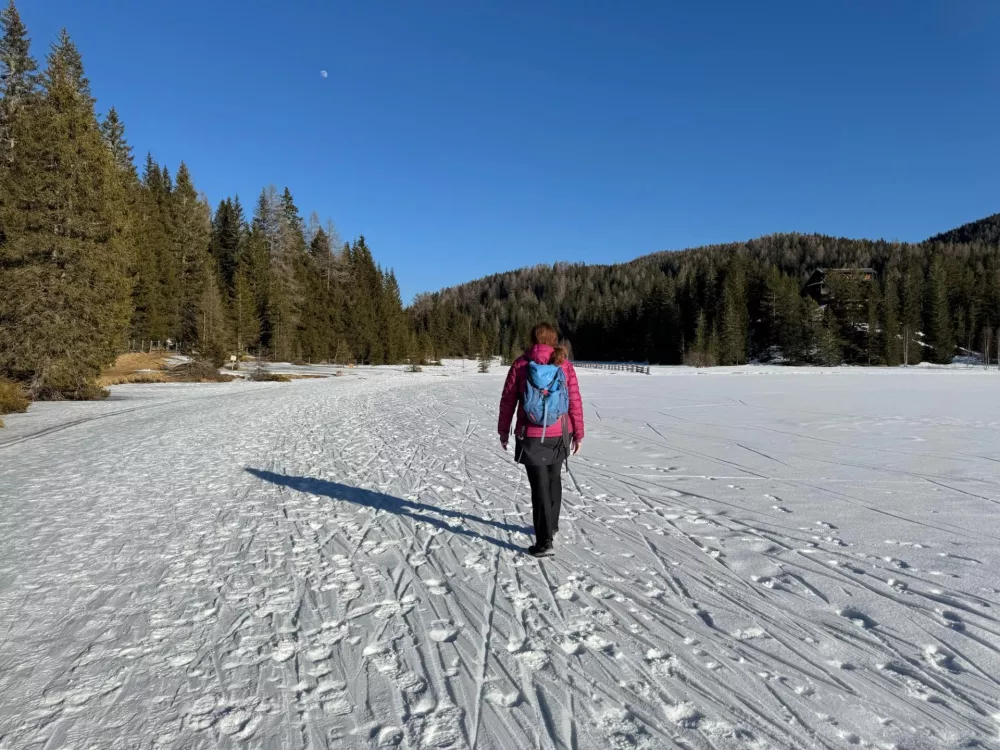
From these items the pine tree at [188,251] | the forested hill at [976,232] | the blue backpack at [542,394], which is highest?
the forested hill at [976,232]

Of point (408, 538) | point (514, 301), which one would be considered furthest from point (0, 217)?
point (514, 301)

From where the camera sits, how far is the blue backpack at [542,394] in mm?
4492

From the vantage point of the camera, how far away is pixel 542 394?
4.52 m

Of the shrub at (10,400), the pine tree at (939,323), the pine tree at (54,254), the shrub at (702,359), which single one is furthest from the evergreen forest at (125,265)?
the pine tree at (939,323)

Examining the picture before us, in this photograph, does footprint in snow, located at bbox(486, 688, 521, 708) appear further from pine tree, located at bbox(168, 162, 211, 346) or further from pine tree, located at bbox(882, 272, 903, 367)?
pine tree, located at bbox(882, 272, 903, 367)

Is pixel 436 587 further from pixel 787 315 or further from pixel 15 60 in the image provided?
pixel 787 315

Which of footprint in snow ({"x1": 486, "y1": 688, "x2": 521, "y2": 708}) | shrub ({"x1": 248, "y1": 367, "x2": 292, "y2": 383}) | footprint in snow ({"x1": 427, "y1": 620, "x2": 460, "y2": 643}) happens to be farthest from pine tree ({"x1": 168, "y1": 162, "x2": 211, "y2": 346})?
footprint in snow ({"x1": 486, "y1": 688, "x2": 521, "y2": 708})

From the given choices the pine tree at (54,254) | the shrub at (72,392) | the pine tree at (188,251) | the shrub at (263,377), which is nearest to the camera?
the pine tree at (54,254)

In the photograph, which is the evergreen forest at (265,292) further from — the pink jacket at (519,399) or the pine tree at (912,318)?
the pink jacket at (519,399)

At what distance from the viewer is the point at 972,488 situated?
6781 millimetres

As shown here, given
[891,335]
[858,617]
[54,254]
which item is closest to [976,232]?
[891,335]

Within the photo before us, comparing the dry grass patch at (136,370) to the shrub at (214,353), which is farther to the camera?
the shrub at (214,353)

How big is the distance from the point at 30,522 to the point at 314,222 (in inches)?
2791

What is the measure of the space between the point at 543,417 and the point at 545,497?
28.9 inches
